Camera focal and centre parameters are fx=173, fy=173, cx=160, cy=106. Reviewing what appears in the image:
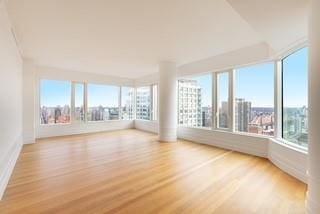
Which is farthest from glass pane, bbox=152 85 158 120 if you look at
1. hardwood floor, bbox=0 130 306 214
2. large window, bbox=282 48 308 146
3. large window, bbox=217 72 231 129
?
large window, bbox=282 48 308 146

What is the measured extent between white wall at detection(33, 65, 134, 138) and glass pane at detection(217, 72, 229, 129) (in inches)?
190

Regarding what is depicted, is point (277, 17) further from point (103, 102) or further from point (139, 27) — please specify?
point (103, 102)

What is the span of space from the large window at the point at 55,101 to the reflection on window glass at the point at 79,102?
0.78 feet

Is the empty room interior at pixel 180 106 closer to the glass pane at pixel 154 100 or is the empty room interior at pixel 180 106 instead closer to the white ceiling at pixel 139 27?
the white ceiling at pixel 139 27

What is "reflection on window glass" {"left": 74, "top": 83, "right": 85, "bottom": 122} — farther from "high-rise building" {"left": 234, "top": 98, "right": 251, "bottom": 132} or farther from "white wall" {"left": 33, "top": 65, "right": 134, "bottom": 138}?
"high-rise building" {"left": 234, "top": 98, "right": 251, "bottom": 132}

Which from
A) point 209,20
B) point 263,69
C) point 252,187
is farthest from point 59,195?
point 263,69

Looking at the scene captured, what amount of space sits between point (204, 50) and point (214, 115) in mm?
1897

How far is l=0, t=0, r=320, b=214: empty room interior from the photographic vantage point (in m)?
2.09

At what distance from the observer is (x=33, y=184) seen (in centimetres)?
254

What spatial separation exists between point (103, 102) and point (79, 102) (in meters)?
1.04

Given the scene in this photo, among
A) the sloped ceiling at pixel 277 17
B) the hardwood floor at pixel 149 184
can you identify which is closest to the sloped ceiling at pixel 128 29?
the sloped ceiling at pixel 277 17

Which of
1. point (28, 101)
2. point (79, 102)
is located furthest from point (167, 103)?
point (28, 101)

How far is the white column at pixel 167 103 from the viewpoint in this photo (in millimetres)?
5609

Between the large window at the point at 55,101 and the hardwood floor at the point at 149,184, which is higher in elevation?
the large window at the point at 55,101
